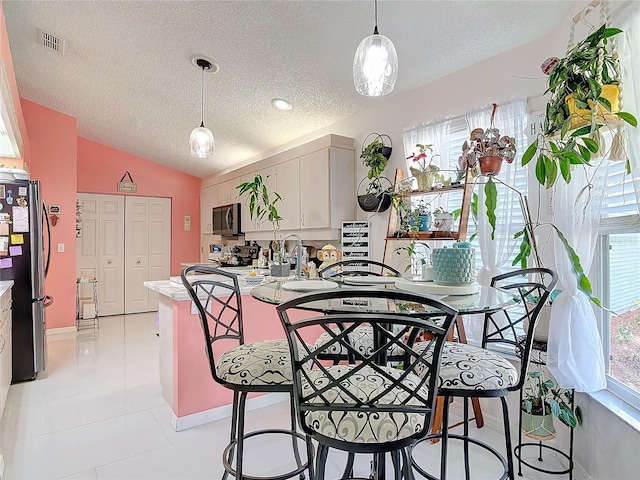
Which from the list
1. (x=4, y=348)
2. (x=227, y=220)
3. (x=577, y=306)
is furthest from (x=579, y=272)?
(x=227, y=220)

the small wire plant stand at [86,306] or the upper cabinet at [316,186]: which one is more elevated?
the upper cabinet at [316,186]

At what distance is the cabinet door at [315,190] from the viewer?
3.68 meters

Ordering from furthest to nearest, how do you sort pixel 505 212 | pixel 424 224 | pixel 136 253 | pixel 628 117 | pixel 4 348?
pixel 136 253
pixel 424 224
pixel 4 348
pixel 505 212
pixel 628 117

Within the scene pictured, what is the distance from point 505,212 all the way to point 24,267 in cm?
390

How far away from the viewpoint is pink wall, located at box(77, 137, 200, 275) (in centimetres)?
604

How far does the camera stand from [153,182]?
6.61m

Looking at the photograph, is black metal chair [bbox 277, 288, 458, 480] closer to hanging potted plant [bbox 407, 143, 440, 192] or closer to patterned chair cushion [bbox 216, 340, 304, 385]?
patterned chair cushion [bbox 216, 340, 304, 385]

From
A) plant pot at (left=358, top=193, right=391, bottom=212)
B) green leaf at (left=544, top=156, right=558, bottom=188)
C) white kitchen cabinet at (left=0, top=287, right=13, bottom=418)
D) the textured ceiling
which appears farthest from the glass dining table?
white kitchen cabinet at (left=0, top=287, right=13, bottom=418)

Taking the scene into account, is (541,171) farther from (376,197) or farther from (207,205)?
(207,205)

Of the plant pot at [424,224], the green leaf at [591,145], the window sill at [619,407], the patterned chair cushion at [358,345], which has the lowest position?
the window sill at [619,407]

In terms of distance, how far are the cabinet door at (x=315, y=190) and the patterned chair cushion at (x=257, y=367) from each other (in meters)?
2.20

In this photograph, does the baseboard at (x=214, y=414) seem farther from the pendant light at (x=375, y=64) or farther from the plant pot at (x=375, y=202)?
the pendant light at (x=375, y=64)

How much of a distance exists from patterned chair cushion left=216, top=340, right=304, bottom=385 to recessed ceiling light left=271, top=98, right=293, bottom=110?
109 inches

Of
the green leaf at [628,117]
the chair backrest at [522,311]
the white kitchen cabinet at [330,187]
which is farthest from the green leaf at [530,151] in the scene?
the white kitchen cabinet at [330,187]
